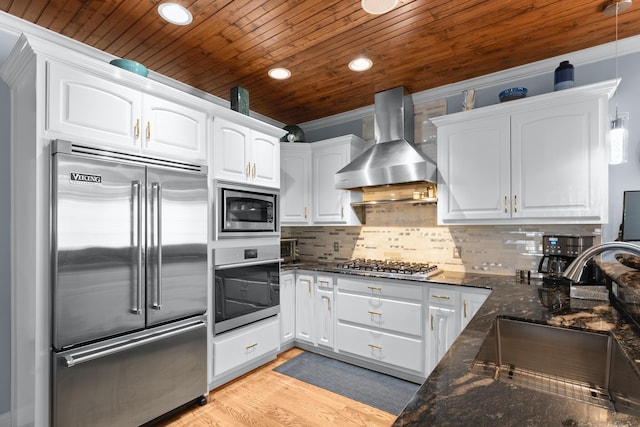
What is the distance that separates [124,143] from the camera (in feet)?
6.70

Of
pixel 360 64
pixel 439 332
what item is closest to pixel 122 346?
pixel 439 332

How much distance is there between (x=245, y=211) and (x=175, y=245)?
732mm

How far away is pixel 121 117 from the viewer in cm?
203

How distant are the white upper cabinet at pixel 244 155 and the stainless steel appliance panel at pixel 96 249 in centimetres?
72

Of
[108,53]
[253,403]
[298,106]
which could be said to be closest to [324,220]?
[298,106]

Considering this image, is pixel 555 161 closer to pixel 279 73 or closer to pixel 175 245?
pixel 279 73

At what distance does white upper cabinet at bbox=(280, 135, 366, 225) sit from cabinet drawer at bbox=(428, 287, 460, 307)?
3.98 feet

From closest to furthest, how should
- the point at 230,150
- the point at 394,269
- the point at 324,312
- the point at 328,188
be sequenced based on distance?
the point at 230,150 < the point at 394,269 < the point at 324,312 < the point at 328,188

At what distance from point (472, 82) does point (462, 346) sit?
110 inches

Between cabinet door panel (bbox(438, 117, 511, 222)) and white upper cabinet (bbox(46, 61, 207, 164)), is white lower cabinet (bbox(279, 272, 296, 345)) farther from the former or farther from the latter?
cabinet door panel (bbox(438, 117, 511, 222))

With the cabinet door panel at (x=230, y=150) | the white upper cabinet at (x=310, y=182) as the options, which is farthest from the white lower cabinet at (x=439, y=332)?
the cabinet door panel at (x=230, y=150)

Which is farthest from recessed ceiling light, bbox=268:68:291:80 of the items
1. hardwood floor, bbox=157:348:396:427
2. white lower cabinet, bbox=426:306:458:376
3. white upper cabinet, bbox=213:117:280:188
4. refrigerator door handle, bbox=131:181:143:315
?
hardwood floor, bbox=157:348:396:427

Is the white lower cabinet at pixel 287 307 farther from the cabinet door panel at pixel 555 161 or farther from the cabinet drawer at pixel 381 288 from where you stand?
the cabinet door panel at pixel 555 161

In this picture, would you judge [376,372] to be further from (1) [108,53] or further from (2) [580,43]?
(1) [108,53]
